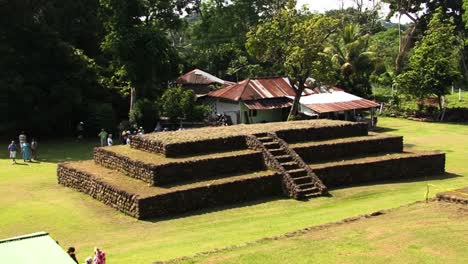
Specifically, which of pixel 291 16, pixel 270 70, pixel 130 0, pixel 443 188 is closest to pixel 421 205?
pixel 443 188

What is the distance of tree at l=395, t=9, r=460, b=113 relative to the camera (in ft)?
125

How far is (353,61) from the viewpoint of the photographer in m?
44.1

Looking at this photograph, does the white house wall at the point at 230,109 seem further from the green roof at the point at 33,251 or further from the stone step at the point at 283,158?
the green roof at the point at 33,251

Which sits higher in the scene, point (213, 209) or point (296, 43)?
point (296, 43)

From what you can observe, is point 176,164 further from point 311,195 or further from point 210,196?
point 311,195

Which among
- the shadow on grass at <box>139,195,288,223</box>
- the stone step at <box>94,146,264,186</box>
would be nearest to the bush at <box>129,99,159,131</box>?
the stone step at <box>94,146,264,186</box>

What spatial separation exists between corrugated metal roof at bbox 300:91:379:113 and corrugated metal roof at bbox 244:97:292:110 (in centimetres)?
134

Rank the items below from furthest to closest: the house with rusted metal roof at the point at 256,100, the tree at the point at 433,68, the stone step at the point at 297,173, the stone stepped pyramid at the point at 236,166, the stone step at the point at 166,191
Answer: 1. the tree at the point at 433,68
2. the house with rusted metal roof at the point at 256,100
3. the stone step at the point at 297,173
4. the stone stepped pyramid at the point at 236,166
5. the stone step at the point at 166,191

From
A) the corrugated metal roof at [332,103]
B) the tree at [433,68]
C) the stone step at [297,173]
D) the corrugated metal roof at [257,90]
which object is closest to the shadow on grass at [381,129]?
the corrugated metal roof at [332,103]

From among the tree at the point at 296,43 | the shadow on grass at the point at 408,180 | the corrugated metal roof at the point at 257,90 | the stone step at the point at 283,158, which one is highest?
the tree at the point at 296,43

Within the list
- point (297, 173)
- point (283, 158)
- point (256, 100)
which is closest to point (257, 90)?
point (256, 100)

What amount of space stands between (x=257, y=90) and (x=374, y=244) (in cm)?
2491

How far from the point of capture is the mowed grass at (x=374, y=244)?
11.5 metres

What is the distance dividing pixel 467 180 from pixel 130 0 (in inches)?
879
